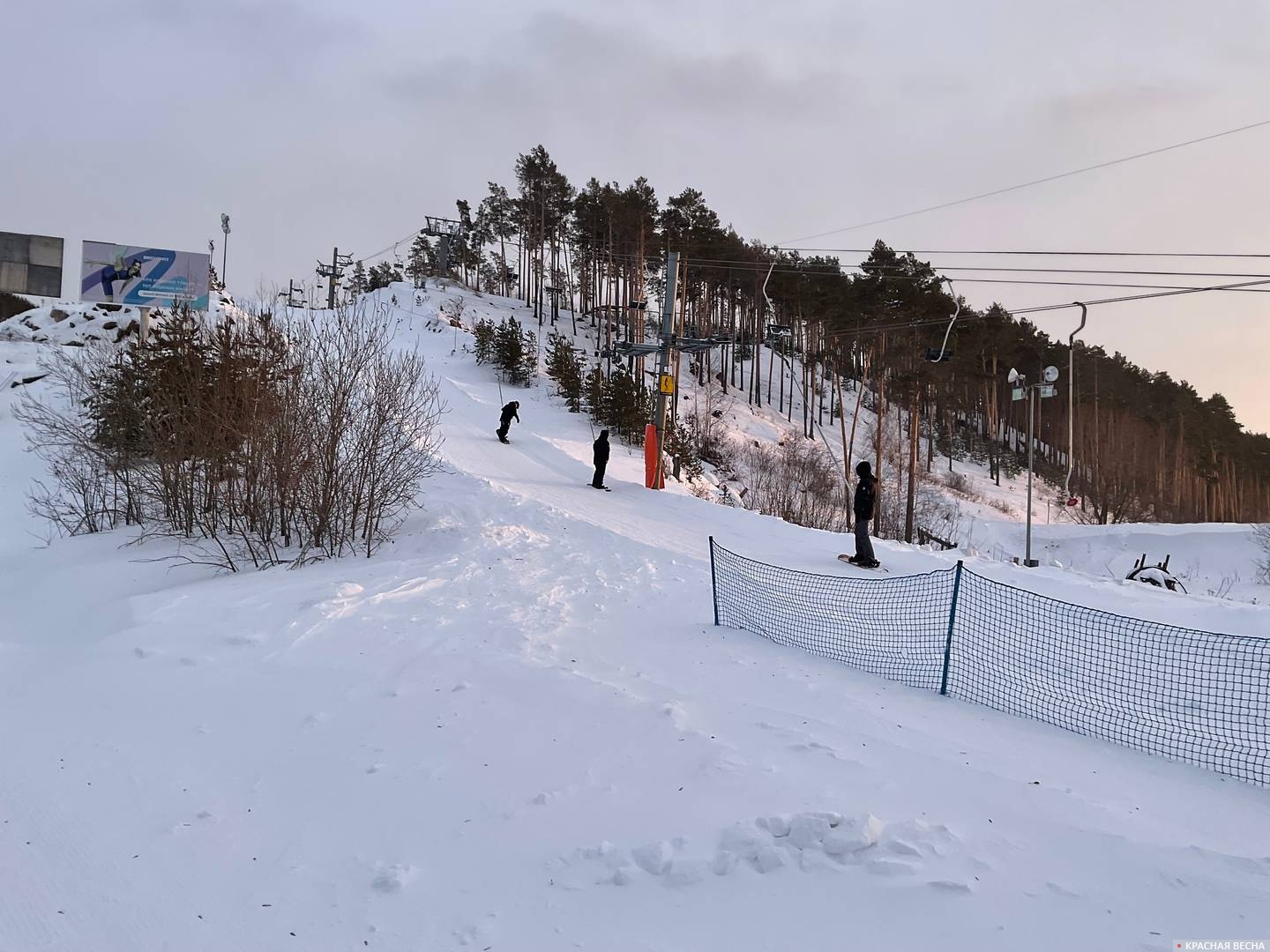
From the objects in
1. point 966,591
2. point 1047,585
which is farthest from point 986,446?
point 966,591

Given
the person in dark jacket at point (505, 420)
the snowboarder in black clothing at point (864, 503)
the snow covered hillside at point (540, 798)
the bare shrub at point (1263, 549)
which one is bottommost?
the bare shrub at point (1263, 549)

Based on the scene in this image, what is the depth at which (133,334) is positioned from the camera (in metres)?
27.8

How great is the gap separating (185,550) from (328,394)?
3.60 meters

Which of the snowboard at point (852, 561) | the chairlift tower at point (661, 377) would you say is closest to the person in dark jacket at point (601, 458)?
the chairlift tower at point (661, 377)

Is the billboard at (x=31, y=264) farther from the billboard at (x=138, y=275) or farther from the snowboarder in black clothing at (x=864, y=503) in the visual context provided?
the snowboarder in black clothing at (x=864, y=503)

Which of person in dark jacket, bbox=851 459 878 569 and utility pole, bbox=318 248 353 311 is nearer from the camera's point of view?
person in dark jacket, bbox=851 459 878 569

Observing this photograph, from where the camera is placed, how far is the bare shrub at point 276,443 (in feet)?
39.7

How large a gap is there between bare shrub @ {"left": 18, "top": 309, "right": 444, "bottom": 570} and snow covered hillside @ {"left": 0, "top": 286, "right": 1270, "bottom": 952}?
311 cm

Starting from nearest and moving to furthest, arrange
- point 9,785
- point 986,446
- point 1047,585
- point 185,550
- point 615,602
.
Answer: point 9,785, point 615,602, point 185,550, point 1047,585, point 986,446

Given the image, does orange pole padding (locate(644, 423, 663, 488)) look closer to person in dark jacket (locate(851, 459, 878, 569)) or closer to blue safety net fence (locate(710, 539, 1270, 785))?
person in dark jacket (locate(851, 459, 878, 569))

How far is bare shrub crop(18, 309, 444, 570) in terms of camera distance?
39.7 feet

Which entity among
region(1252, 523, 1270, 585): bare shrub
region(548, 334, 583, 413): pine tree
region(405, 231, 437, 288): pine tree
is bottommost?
region(1252, 523, 1270, 585): bare shrub

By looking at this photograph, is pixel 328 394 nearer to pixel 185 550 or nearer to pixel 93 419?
pixel 185 550

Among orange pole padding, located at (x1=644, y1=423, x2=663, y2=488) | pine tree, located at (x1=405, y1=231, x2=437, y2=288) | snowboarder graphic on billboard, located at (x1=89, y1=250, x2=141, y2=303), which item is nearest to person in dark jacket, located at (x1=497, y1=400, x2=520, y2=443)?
orange pole padding, located at (x1=644, y1=423, x2=663, y2=488)
